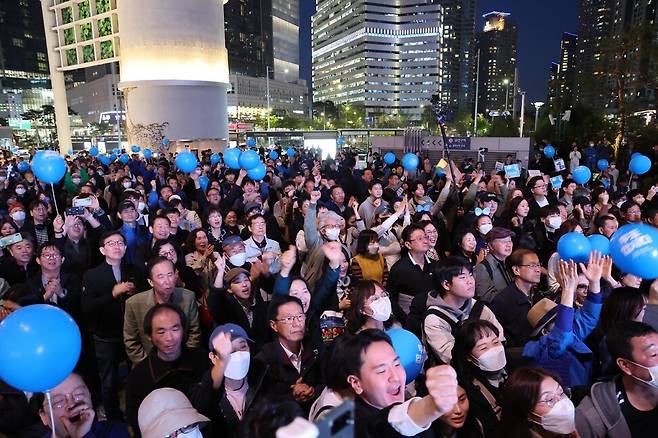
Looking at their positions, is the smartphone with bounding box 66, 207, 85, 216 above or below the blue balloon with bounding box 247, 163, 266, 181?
below

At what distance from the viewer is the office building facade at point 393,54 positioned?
12238 cm

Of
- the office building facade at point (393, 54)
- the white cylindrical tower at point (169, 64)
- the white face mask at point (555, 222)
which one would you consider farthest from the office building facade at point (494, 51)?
the white face mask at point (555, 222)

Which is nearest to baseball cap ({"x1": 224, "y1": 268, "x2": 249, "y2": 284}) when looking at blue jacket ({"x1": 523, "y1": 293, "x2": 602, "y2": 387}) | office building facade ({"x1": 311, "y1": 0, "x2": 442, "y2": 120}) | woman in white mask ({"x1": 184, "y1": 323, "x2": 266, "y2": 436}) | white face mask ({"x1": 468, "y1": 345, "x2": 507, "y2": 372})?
woman in white mask ({"x1": 184, "y1": 323, "x2": 266, "y2": 436})

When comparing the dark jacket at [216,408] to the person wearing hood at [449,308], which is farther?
the person wearing hood at [449,308]

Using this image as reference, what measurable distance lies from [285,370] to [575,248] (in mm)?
2243

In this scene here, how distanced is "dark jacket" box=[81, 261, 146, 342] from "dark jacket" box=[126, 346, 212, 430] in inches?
47.7

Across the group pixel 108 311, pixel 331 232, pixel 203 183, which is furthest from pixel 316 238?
pixel 203 183

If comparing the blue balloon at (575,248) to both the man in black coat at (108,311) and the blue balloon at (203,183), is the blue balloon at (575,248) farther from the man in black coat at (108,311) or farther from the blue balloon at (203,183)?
the blue balloon at (203,183)

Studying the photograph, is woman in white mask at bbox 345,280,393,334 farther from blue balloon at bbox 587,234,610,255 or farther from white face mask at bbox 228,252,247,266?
blue balloon at bbox 587,234,610,255

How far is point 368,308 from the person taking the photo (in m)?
3.04

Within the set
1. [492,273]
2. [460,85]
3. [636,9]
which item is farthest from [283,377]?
[460,85]

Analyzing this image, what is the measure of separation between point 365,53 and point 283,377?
12955cm

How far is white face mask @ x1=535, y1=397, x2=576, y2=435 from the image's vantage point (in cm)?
210

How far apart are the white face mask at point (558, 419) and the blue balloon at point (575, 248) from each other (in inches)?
59.3
